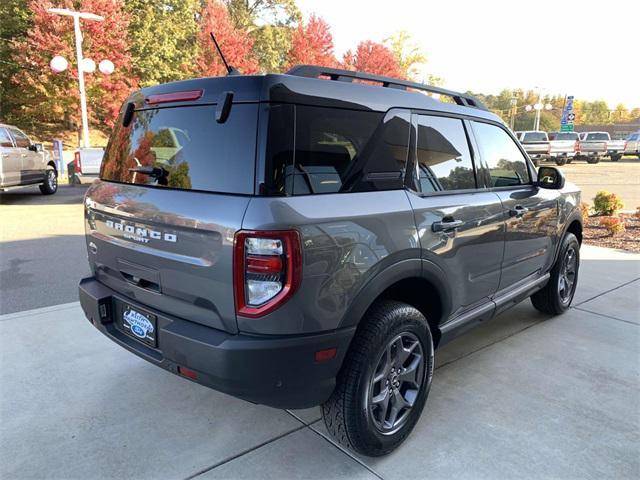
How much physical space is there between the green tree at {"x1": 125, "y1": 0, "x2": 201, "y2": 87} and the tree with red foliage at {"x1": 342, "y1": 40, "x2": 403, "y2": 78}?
32.2ft

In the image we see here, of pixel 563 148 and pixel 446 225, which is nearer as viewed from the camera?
pixel 446 225

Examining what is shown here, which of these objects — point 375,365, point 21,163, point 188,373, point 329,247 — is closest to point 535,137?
point 21,163

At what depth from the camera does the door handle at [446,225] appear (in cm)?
259

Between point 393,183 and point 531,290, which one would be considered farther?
point 531,290

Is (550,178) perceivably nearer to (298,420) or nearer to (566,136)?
(298,420)

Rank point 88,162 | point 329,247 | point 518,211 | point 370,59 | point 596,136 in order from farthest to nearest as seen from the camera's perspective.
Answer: point 596,136
point 370,59
point 88,162
point 518,211
point 329,247

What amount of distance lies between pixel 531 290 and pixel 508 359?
652 millimetres

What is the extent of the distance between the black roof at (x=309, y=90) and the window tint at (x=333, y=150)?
0.16ft

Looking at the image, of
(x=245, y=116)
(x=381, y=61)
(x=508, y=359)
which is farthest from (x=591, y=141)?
(x=245, y=116)

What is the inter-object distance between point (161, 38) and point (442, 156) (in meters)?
27.5

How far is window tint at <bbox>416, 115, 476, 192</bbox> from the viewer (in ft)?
8.81

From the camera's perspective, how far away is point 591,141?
Answer: 2992 centimetres

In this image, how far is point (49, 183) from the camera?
12.7 meters

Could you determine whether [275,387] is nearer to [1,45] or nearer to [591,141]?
[1,45]
